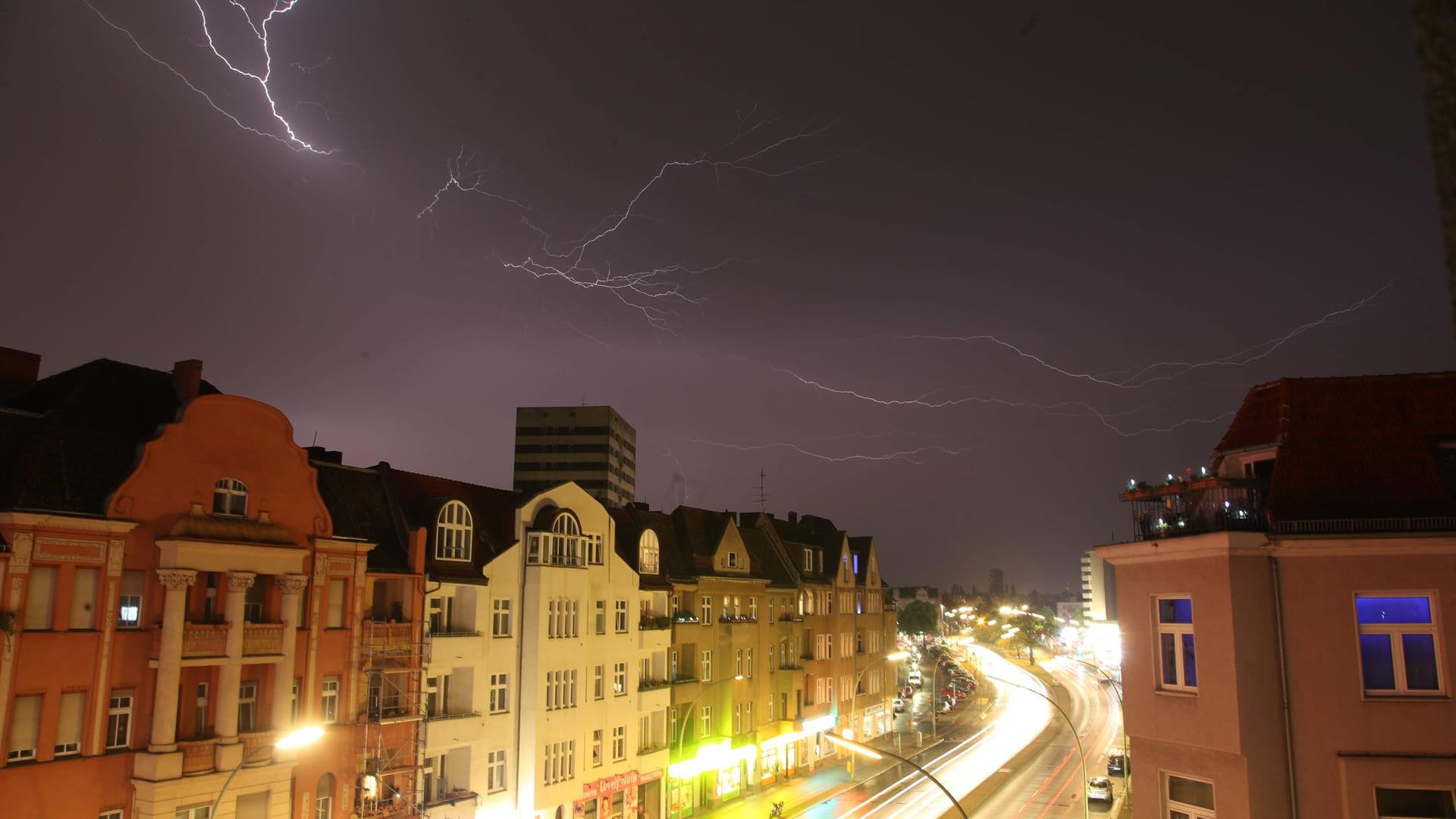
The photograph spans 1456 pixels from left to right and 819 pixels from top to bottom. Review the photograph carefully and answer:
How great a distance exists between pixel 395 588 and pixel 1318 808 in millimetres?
30969

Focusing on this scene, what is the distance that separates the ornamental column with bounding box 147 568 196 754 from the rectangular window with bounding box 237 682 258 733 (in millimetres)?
2336

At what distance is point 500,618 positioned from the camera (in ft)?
144

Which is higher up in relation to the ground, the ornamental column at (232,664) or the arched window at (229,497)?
the arched window at (229,497)

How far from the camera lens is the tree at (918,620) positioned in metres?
178

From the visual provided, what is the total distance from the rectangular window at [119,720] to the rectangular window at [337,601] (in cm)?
706

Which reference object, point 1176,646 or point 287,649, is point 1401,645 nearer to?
point 1176,646

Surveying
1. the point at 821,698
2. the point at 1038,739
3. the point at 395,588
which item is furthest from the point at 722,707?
the point at 1038,739

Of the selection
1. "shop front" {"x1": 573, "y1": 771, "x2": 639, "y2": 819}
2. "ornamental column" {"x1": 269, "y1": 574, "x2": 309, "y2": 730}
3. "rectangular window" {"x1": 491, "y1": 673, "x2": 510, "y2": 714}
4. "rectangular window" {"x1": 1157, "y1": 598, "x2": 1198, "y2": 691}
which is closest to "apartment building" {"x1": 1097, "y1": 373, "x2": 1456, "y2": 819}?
"rectangular window" {"x1": 1157, "y1": 598, "x2": 1198, "y2": 691}

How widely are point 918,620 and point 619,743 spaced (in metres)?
136

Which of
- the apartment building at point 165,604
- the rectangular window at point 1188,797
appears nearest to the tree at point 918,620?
the apartment building at point 165,604

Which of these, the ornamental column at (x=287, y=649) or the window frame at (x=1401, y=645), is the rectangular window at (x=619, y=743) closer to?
the ornamental column at (x=287, y=649)

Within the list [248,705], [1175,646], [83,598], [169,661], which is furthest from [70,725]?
[1175,646]

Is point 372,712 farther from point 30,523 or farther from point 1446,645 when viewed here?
point 1446,645

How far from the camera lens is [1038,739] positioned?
3214 inches
